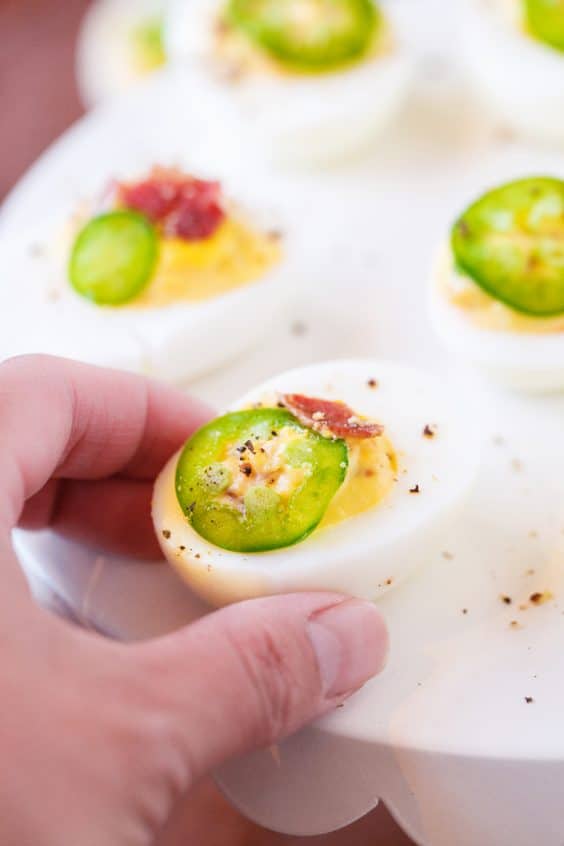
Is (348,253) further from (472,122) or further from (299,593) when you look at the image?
(299,593)

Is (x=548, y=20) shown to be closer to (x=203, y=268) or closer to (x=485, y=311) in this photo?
(x=485, y=311)

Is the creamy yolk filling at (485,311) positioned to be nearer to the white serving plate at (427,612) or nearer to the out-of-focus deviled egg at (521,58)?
the white serving plate at (427,612)

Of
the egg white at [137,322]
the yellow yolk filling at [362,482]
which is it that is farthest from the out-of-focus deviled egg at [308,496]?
the egg white at [137,322]

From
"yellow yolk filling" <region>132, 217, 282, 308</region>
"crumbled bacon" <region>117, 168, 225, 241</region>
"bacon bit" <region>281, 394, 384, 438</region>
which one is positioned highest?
"crumbled bacon" <region>117, 168, 225, 241</region>

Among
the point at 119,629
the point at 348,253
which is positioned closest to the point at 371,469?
the point at 119,629

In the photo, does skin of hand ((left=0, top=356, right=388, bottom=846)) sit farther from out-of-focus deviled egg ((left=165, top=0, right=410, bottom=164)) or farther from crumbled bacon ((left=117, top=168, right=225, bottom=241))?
out-of-focus deviled egg ((left=165, top=0, right=410, bottom=164))

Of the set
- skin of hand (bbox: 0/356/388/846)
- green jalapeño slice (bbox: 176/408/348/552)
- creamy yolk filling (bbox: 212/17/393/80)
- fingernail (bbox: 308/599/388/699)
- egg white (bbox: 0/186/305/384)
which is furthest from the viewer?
creamy yolk filling (bbox: 212/17/393/80)

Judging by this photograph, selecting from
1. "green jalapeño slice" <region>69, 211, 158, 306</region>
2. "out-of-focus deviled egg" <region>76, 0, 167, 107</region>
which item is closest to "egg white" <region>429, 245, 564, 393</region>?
"green jalapeño slice" <region>69, 211, 158, 306</region>
